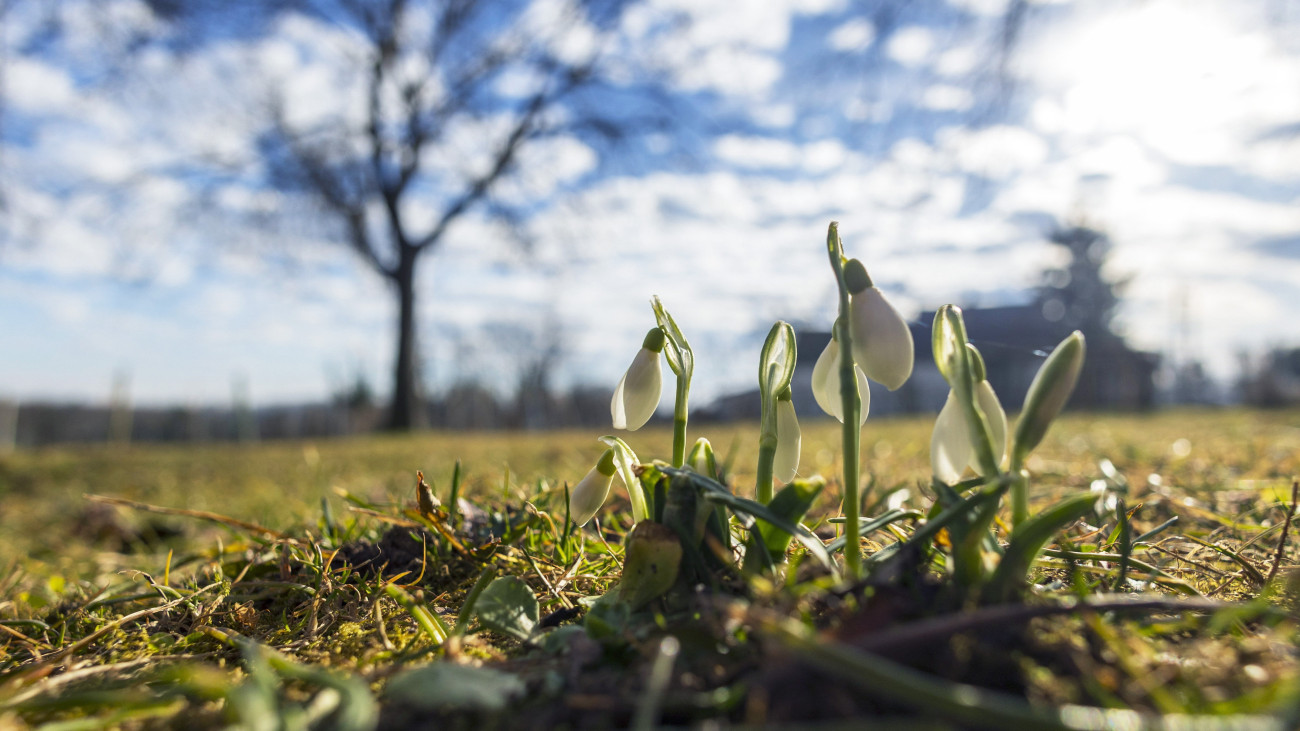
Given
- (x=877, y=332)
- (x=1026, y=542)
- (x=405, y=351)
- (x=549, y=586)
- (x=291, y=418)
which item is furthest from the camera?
(x=291, y=418)

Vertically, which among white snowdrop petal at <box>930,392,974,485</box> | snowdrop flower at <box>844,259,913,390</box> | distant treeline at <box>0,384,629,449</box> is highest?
snowdrop flower at <box>844,259,913,390</box>

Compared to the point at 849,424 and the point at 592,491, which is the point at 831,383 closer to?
the point at 849,424

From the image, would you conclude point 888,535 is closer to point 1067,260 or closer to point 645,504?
point 645,504

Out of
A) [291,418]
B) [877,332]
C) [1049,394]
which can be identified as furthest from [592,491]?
[291,418]

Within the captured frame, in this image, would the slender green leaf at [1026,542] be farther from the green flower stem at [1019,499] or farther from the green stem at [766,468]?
the green stem at [766,468]

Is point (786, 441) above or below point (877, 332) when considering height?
below

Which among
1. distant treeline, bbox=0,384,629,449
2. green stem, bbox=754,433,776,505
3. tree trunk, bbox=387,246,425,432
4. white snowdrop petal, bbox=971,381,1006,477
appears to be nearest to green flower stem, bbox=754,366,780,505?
green stem, bbox=754,433,776,505

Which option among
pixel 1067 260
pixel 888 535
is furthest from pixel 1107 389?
pixel 888 535

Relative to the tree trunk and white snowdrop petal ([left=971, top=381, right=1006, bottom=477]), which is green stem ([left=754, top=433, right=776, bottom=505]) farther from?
the tree trunk
